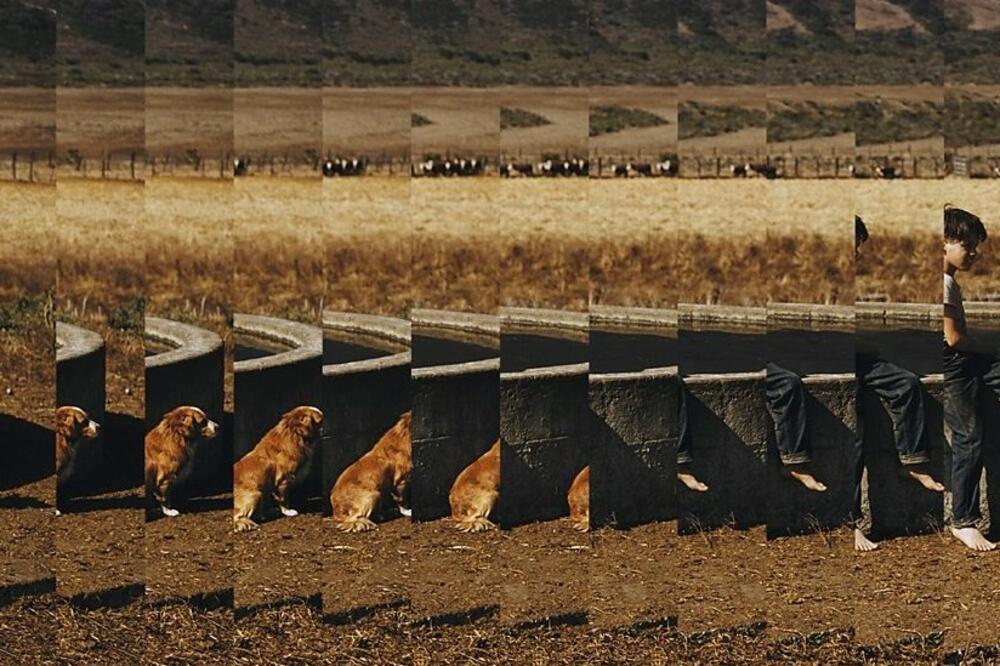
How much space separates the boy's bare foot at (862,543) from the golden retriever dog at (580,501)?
1.11 meters

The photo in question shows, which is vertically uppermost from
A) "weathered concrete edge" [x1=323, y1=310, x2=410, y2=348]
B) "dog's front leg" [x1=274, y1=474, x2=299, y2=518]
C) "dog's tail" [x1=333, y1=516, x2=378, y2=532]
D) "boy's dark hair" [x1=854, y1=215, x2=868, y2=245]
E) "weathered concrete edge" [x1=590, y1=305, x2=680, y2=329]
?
"boy's dark hair" [x1=854, y1=215, x2=868, y2=245]

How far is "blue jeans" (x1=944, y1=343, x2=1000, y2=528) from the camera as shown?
583 cm

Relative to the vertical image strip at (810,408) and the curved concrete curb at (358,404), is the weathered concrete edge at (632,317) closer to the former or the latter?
the vertical image strip at (810,408)

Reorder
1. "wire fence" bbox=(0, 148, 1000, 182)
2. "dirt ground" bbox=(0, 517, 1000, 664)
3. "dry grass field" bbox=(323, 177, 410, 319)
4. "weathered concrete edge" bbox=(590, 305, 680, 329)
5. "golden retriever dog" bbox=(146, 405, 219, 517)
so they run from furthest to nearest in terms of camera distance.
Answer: "dry grass field" bbox=(323, 177, 410, 319) < "wire fence" bbox=(0, 148, 1000, 182) < "weathered concrete edge" bbox=(590, 305, 680, 329) < "golden retriever dog" bbox=(146, 405, 219, 517) < "dirt ground" bbox=(0, 517, 1000, 664)

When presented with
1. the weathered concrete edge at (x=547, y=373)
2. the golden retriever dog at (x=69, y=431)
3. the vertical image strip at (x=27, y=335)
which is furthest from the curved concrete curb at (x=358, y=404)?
the vertical image strip at (x=27, y=335)

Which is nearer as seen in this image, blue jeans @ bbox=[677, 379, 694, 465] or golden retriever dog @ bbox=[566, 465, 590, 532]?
blue jeans @ bbox=[677, 379, 694, 465]

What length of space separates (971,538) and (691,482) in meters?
1.25

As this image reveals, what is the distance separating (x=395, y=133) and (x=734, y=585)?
2565 millimetres

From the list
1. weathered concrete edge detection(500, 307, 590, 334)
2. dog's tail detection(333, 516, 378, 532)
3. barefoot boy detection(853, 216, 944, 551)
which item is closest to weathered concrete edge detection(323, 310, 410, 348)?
weathered concrete edge detection(500, 307, 590, 334)

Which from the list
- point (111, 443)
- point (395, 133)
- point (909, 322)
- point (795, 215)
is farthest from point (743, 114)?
point (111, 443)

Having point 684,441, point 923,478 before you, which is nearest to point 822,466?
point 923,478

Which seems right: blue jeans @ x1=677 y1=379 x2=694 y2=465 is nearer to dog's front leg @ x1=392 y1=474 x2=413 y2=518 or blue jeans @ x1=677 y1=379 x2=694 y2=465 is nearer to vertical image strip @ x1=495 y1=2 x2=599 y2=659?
vertical image strip @ x1=495 y1=2 x2=599 y2=659

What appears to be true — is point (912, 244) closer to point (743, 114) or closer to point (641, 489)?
point (743, 114)

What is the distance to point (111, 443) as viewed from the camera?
6797mm
